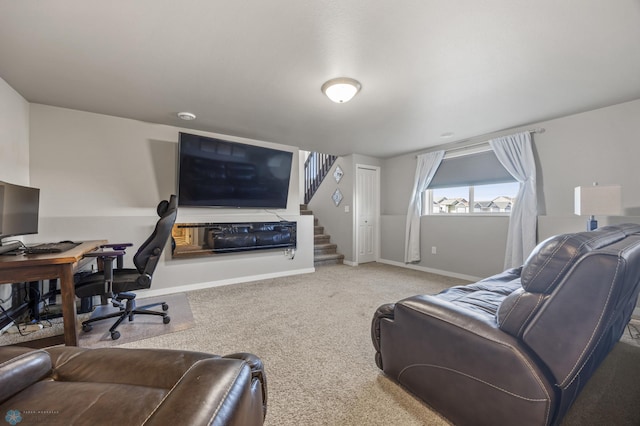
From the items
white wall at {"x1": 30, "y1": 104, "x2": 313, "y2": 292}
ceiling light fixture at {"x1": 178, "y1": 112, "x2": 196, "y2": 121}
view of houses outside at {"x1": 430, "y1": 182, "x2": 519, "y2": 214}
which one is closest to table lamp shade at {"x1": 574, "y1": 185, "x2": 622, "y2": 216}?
view of houses outside at {"x1": 430, "y1": 182, "x2": 519, "y2": 214}

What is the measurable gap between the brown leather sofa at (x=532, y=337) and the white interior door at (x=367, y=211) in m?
3.86

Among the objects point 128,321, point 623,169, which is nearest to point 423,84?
point 623,169

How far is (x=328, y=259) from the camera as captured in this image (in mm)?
5078

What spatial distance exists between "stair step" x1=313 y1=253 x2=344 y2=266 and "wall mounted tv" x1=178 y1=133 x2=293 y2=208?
1329mm

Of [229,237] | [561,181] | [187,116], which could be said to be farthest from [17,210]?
[561,181]

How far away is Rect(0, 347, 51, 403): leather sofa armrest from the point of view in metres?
0.72

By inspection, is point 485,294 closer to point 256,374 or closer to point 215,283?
point 256,374

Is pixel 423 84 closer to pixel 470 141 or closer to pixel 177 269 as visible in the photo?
pixel 470 141

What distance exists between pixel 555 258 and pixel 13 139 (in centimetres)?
426

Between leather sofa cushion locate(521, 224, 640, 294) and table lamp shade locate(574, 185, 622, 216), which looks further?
table lamp shade locate(574, 185, 622, 216)

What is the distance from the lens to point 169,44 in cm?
182

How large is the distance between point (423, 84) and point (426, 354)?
2220 mm

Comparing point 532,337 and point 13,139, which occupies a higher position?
point 13,139

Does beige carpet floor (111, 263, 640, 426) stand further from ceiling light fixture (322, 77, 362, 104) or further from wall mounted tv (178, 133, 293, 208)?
ceiling light fixture (322, 77, 362, 104)
